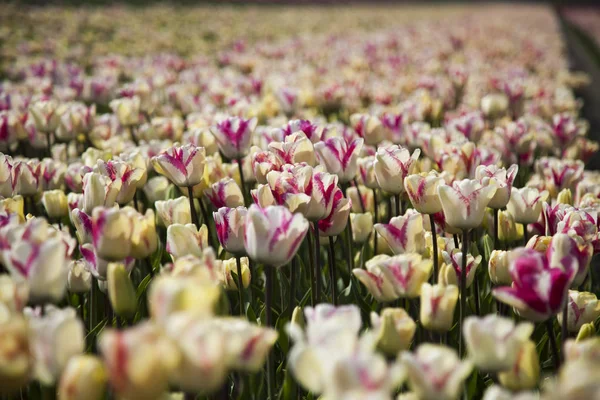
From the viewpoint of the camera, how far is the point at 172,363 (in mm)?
845

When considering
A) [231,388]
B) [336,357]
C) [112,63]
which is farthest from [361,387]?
[112,63]

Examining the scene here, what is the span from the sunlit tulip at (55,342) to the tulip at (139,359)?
18 cm

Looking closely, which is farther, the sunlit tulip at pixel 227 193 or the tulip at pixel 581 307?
the sunlit tulip at pixel 227 193

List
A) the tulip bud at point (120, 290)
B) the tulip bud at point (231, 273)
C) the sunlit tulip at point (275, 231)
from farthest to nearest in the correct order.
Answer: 1. the tulip bud at point (231, 273)
2. the sunlit tulip at point (275, 231)
3. the tulip bud at point (120, 290)

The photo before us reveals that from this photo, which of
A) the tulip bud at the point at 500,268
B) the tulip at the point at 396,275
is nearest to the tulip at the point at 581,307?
the tulip bud at the point at 500,268

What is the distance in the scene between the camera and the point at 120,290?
4.02 feet

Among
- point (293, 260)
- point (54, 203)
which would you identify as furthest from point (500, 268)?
point (54, 203)

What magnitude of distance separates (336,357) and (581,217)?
1.13 m

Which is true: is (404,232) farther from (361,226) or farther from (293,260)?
(361,226)

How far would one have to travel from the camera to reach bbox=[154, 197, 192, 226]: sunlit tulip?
1.86m

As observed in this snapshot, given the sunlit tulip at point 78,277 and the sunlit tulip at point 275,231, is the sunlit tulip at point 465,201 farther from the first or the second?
the sunlit tulip at point 78,277

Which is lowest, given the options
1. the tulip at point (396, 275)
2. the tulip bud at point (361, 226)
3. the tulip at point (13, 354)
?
the tulip bud at point (361, 226)

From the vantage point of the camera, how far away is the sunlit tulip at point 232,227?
155 cm

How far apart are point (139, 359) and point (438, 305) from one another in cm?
71
